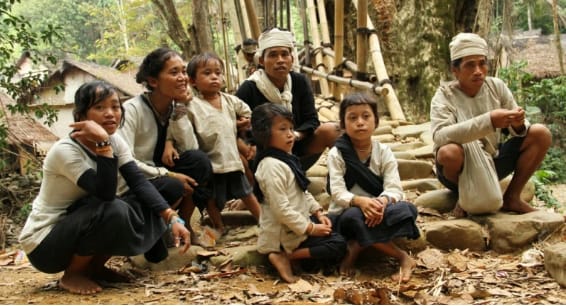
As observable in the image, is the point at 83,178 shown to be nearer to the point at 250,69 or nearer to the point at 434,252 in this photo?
the point at 434,252

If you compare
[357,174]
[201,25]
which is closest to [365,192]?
[357,174]

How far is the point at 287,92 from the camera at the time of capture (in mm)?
3629

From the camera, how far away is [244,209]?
3887mm

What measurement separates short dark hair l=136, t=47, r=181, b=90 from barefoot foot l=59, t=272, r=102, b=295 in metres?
1.23

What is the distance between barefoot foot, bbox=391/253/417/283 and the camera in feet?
8.74

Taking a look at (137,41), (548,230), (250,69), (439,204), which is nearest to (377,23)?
(250,69)

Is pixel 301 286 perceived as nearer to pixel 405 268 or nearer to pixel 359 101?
pixel 405 268

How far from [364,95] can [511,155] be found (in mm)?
1084

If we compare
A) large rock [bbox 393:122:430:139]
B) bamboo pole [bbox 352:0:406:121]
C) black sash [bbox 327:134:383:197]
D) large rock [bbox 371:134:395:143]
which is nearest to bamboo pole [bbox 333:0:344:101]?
bamboo pole [bbox 352:0:406:121]

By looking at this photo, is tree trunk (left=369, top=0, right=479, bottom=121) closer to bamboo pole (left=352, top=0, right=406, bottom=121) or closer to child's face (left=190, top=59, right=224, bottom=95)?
bamboo pole (left=352, top=0, right=406, bottom=121)

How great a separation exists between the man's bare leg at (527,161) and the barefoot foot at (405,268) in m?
0.88

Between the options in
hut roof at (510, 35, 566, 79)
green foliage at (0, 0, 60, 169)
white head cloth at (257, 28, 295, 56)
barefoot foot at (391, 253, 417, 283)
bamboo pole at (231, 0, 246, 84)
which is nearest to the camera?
barefoot foot at (391, 253, 417, 283)

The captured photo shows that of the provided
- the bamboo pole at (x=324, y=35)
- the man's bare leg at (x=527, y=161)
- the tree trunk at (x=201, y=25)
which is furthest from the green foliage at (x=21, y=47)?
the bamboo pole at (x=324, y=35)

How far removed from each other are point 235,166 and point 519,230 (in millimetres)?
1821
